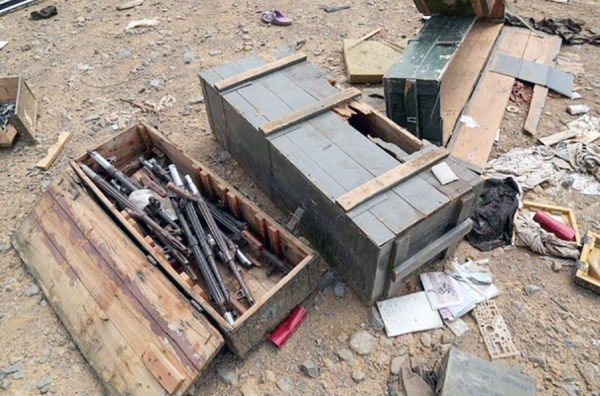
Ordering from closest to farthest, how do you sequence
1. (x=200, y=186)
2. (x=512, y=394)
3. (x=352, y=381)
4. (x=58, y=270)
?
(x=512, y=394)
(x=352, y=381)
(x=58, y=270)
(x=200, y=186)

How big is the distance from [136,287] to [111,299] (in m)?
0.28

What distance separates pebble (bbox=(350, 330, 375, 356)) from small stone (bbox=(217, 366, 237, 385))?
101 centimetres

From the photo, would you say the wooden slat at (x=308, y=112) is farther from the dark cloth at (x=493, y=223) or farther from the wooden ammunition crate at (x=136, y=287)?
A: the dark cloth at (x=493, y=223)

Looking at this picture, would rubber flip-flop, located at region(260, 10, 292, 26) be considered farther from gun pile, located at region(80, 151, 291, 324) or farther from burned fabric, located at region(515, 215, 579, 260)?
burned fabric, located at region(515, 215, 579, 260)

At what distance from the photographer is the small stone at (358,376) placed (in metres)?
3.27

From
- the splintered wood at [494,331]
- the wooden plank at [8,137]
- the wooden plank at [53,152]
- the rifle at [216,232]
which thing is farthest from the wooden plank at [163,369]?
the wooden plank at [8,137]

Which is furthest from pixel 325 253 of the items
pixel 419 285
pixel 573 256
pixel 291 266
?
pixel 573 256

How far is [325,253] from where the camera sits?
3781 millimetres

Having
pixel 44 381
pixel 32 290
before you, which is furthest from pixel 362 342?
pixel 32 290

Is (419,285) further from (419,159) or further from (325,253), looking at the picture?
(419,159)

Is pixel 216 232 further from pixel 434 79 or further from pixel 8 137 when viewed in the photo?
pixel 8 137

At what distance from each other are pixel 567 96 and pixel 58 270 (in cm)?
681

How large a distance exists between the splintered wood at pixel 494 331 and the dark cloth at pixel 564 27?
5.59m

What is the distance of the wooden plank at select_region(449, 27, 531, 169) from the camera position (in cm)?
502
